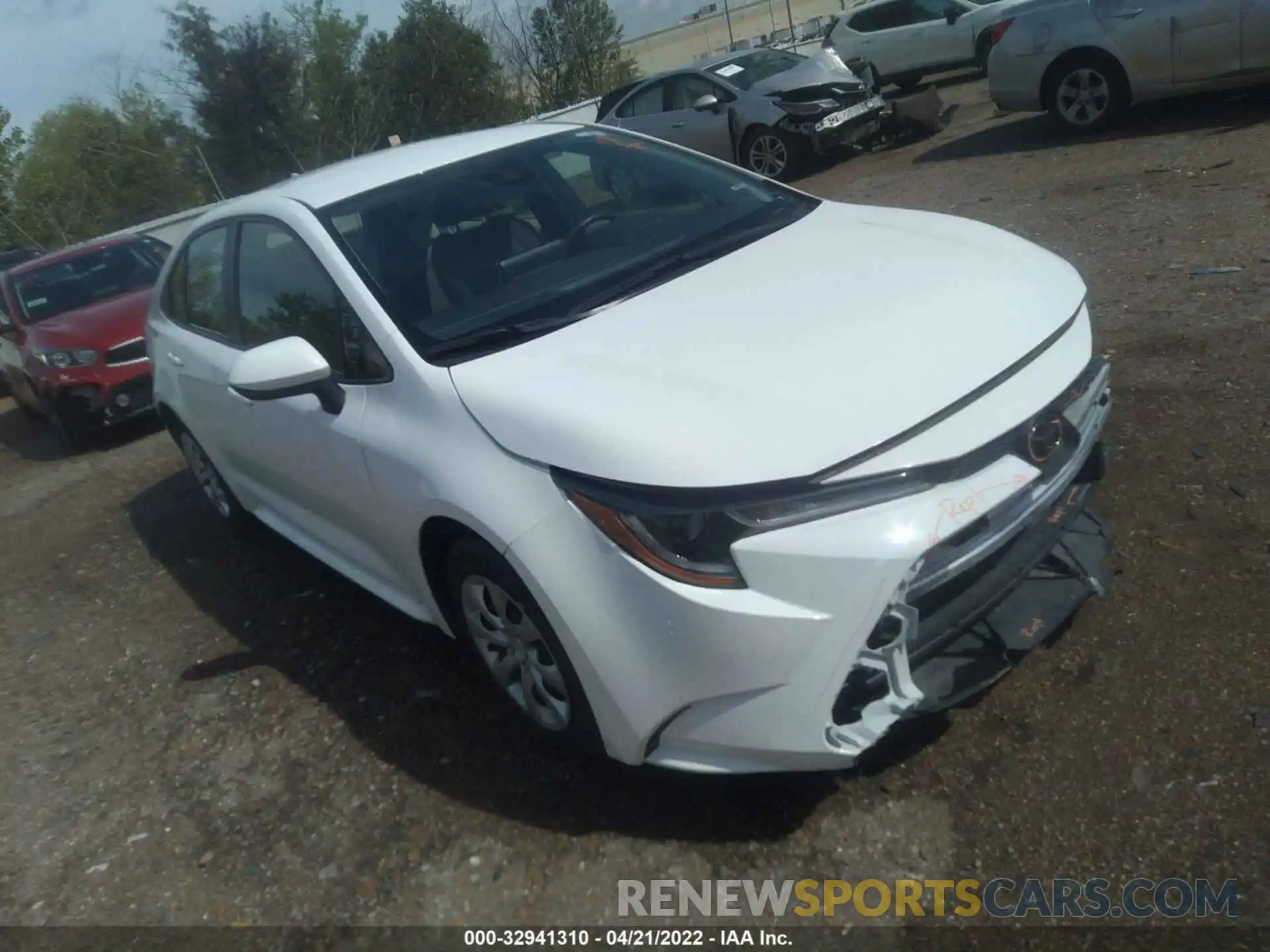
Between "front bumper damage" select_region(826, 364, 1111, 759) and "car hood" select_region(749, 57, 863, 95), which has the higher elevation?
"car hood" select_region(749, 57, 863, 95)

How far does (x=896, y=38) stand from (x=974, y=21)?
51.4 inches

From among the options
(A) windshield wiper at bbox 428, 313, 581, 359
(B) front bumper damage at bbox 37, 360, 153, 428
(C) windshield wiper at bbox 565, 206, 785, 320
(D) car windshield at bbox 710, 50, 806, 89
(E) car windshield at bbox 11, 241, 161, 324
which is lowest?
(B) front bumper damage at bbox 37, 360, 153, 428

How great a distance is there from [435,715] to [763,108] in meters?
10.0

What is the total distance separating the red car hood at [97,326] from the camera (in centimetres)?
855

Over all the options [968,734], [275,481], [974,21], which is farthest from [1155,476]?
[974,21]

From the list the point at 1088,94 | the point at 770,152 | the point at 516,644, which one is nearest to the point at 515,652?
the point at 516,644

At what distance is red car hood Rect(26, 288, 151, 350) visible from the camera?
337 inches

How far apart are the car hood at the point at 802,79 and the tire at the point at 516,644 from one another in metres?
10.4

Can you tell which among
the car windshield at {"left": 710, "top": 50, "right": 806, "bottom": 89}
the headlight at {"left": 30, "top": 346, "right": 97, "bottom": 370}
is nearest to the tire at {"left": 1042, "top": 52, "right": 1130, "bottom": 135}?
the car windshield at {"left": 710, "top": 50, "right": 806, "bottom": 89}

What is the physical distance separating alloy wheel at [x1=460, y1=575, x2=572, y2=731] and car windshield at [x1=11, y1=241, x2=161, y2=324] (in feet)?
25.4

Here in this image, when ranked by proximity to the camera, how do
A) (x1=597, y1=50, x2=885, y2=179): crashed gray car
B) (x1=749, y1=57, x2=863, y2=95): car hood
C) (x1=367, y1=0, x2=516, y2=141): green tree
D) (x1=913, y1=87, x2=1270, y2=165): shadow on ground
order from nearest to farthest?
(x1=913, y1=87, x2=1270, y2=165): shadow on ground
(x1=597, y1=50, x2=885, y2=179): crashed gray car
(x1=749, y1=57, x2=863, y2=95): car hood
(x1=367, y1=0, x2=516, y2=141): green tree

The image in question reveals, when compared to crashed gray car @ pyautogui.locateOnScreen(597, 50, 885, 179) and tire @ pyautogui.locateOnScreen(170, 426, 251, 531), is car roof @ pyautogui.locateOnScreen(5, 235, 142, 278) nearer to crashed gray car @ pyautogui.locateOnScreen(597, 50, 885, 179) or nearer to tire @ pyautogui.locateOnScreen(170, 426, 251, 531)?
tire @ pyautogui.locateOnScreen(170, 426, 251, 531)

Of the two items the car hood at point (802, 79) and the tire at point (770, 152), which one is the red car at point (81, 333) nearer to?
the tire at point (770, 152)

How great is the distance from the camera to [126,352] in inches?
337
